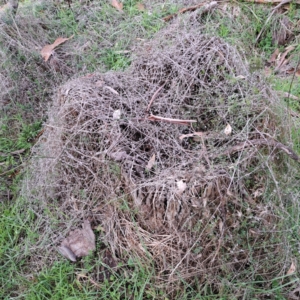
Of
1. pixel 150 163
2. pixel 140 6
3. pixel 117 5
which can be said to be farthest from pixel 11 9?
pixel 150 163

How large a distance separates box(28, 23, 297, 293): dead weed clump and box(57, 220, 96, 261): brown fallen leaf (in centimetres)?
7

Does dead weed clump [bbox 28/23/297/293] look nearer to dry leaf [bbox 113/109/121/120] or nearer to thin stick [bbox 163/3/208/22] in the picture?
dry leaf [bbox 113/109/121/120]

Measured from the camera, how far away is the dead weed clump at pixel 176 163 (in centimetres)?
187

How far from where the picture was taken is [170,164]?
200cm

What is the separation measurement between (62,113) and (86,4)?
5.99ft

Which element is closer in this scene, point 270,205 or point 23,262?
point 270,205

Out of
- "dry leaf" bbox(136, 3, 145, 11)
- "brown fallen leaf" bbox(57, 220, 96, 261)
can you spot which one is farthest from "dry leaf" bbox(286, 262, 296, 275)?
"dry leaf" bbox(136, 3, 145, 11)

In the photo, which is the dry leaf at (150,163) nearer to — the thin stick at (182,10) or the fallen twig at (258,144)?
the fallen twig at (258,144)

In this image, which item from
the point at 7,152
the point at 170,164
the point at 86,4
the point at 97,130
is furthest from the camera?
the point at 86,4

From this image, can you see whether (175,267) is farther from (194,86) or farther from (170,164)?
(194,86)

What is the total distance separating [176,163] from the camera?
1986 mm

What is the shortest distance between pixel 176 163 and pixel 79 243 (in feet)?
2.49

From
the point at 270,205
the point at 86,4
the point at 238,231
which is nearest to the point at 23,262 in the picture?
the point at 238,231

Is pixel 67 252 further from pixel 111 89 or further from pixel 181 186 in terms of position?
pixel 111 89
